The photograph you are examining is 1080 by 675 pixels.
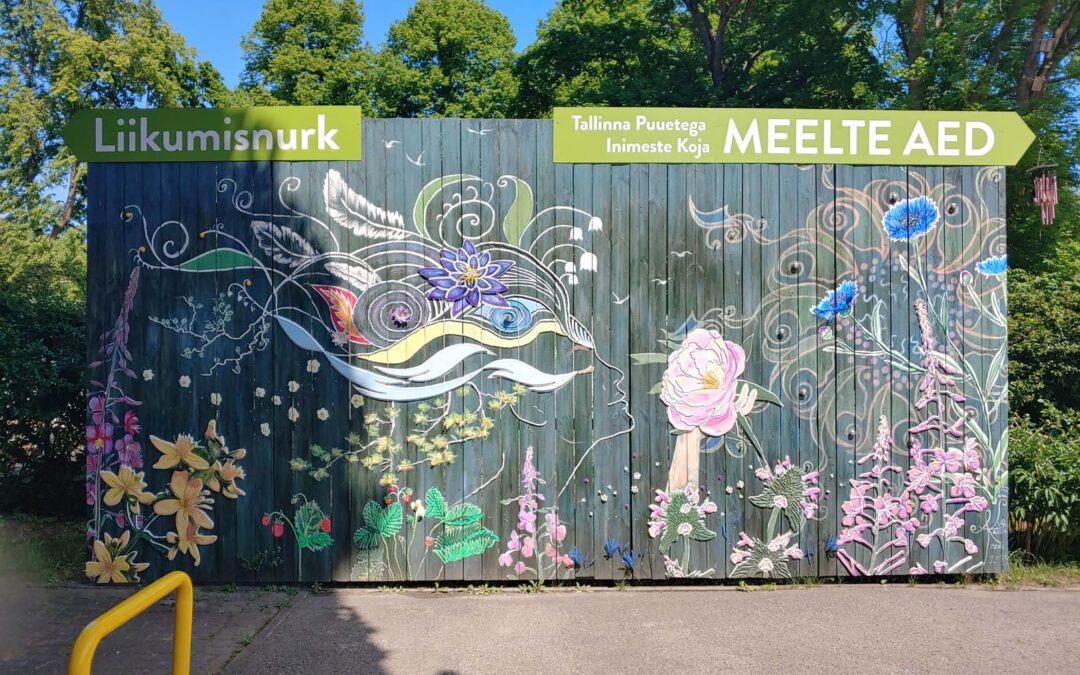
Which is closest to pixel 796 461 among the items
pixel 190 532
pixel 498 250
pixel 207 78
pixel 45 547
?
pixel 498 250

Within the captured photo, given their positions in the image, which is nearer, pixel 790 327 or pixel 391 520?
pixel 391 520

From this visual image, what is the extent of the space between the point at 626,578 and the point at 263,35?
81.7 feet

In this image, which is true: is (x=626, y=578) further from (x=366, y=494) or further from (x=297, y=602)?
(x=297, y=602)

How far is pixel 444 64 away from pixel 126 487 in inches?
829

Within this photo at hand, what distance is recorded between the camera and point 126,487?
509 cm

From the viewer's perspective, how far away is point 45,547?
221 inches

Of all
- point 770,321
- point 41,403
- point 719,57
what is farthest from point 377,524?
point 719,57

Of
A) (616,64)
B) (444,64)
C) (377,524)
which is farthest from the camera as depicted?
(444,64)

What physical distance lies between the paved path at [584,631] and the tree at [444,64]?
62.9 ft

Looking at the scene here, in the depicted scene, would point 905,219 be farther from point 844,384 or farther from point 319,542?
point 319,542

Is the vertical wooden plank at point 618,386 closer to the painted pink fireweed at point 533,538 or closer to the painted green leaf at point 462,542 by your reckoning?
the painted pink fireweed at point 533,538

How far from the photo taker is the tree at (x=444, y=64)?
2272 cm

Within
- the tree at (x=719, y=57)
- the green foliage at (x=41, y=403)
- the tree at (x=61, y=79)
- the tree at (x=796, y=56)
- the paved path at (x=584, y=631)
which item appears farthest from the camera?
the tree at (x=61, y=79)

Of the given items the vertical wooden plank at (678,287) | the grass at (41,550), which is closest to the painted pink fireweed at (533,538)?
the vertical wooden plank at (678,287)
